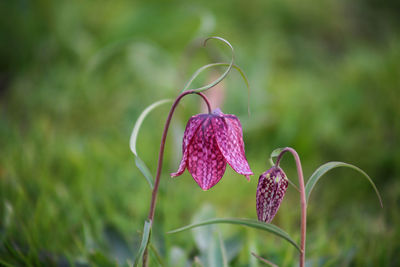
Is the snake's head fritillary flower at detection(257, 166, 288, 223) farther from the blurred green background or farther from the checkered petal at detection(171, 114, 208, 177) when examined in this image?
the blurred green background

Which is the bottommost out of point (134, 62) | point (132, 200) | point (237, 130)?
point (132, 200)

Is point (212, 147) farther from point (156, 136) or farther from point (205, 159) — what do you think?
point (156, 136)

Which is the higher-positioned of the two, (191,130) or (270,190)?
(191,130)

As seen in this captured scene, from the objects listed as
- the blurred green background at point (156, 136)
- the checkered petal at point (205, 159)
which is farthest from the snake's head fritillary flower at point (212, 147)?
the blurred green background at point (156, 136)

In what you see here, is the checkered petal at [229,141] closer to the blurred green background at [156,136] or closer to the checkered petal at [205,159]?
the checkered petal at [205,159]

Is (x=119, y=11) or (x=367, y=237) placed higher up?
(x=119, y=11)

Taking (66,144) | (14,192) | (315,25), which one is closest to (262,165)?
(66,144)

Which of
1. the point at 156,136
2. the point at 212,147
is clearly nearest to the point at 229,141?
the point at 212,147

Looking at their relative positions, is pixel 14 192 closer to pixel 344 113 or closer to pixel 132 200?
pixel 132 200
